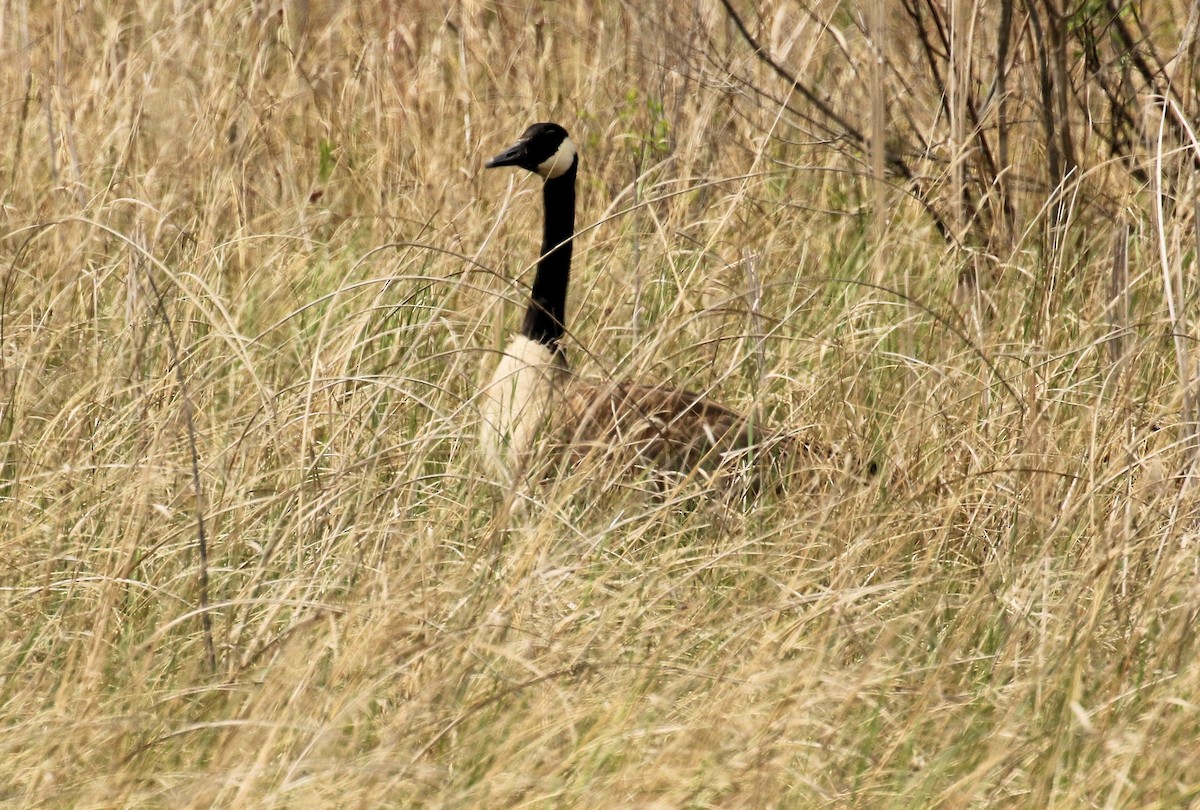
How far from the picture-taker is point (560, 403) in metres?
3.75

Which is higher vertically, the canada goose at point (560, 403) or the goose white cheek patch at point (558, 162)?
the goose white cheek patch at point (558, 162)

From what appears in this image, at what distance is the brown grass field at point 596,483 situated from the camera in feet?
7.86

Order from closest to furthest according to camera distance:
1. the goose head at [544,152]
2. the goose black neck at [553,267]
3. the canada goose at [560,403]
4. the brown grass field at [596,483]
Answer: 1. the brown grass field at [596,483]
2. the canada goose at [560,403]
3. the goose black neck at [553,267]
4. the goose head at [544,152]

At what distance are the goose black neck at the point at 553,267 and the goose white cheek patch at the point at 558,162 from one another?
0.02m

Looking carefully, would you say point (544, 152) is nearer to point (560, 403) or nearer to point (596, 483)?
point (560, 403)

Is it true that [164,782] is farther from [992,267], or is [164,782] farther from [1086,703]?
[992,267]

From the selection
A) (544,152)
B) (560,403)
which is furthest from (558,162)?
(560,403)

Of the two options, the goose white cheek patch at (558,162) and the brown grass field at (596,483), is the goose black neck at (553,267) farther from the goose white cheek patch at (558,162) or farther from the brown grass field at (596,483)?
the brown grass field at (596,483)

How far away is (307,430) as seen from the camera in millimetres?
2969

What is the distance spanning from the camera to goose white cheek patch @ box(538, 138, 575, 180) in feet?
15.2

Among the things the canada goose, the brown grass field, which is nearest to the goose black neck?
the canada goose

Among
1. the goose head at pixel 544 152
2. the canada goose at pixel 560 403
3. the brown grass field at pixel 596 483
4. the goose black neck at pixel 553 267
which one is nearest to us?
the brown grass field at pixel 596 483

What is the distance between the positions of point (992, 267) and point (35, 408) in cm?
283

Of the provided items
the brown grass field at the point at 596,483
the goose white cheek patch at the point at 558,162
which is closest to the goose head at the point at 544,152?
the goose white cheek patch at the point at 558,162
